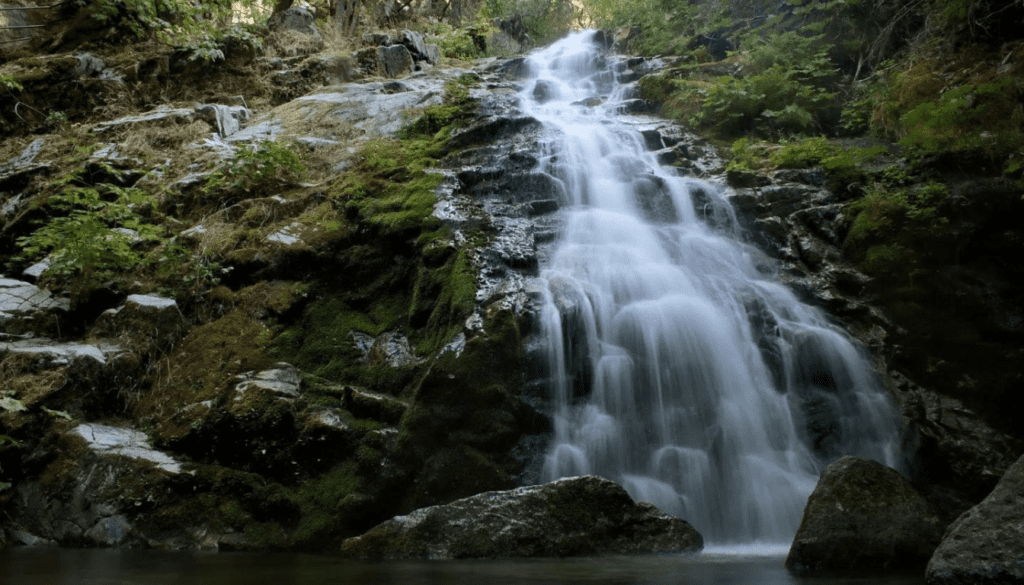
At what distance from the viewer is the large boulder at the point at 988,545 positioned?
245 cm

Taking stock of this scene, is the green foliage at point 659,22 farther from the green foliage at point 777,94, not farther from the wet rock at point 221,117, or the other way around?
the wet rock at point 221,117

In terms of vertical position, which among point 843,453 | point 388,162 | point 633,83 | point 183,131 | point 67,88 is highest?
point 633,83

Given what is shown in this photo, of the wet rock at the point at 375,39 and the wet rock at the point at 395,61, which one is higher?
the wet rock at the point at 375,39

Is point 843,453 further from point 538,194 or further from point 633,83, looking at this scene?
point 633,83

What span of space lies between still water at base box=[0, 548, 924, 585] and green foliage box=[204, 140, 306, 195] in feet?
16.9

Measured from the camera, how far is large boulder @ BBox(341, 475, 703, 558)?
11.8ft

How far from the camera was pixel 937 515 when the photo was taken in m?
3.35

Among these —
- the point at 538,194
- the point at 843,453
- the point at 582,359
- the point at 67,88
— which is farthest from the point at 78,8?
the point at 843,453

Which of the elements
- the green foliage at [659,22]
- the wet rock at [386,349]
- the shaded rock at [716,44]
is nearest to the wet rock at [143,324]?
the wet rock at [386,349]

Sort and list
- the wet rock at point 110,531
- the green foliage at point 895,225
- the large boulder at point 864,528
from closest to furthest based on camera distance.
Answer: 1. the large boulder at point 864,528
2. the wet rock at point 110,531
3. the green foliage at point 895,225

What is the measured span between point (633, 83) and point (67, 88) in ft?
36.0

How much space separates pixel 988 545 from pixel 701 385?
8.77ft

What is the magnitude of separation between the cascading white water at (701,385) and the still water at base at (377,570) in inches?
33.4

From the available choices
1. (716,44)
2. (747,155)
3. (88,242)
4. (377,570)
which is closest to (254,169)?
(88,242)
